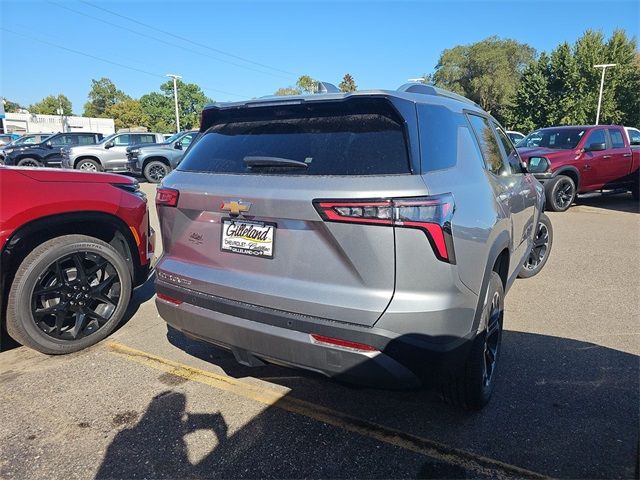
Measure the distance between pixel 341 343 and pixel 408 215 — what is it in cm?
66

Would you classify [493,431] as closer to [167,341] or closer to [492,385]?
[492,385]

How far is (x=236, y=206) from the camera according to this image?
90.8 inches

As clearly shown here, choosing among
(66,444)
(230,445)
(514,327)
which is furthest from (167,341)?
(514,327)

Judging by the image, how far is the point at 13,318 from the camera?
10.5ft

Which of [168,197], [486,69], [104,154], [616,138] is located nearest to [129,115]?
[486,69]

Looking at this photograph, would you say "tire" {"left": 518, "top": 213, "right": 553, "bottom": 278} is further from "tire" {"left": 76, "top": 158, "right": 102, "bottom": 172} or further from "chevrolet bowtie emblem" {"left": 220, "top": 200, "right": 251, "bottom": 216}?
"tire" {"left": 76, "top": 158, "right": 102, "bottom": 172}

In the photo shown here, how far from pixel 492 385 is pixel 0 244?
3377 millimetres

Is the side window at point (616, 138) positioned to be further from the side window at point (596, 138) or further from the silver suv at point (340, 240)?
the silver suv at point (340, 240)

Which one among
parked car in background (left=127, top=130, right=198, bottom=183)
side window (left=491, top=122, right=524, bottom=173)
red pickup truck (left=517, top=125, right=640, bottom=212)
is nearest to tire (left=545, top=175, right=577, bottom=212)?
red pickup truck (left=517, top=125, right=640, bottom=212)

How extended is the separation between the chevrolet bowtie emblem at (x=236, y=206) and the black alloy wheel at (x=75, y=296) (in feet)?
5.83

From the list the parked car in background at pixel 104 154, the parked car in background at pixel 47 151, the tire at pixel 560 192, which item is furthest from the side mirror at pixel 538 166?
the parked car in background at pixel 47 151

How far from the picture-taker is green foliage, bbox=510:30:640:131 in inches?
1519

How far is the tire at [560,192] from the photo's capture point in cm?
1007

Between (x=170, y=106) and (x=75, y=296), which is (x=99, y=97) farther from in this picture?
(x=75, y=296)
